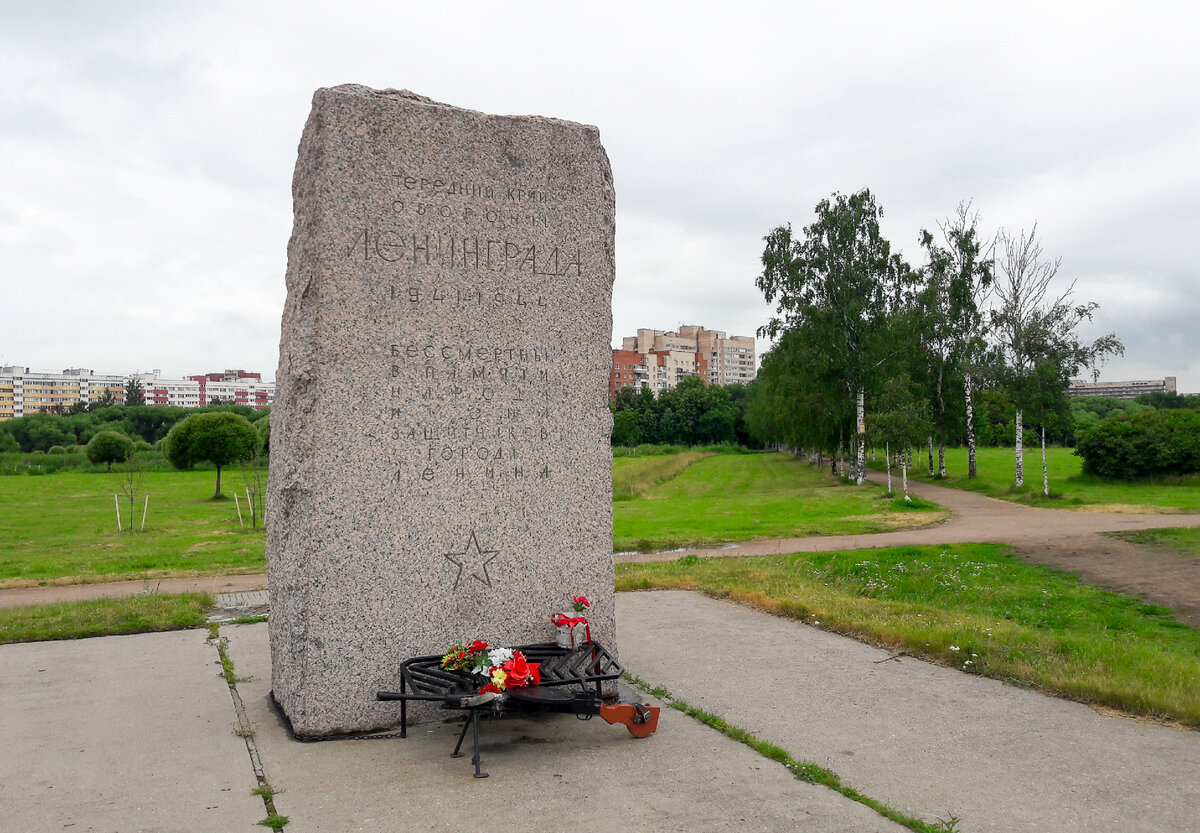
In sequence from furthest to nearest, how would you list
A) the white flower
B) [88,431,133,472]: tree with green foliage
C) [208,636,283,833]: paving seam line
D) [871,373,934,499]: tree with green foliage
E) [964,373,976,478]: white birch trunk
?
1. [88,431,133,472]: tree with green foliage
2. [964,373,976,478]: white birch trunk
3. [871,373,934,499]: tree with green foliage
4. the white flower
5. [208,636,283,833]: paving seam line

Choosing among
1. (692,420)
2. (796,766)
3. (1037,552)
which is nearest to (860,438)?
(1037,552)

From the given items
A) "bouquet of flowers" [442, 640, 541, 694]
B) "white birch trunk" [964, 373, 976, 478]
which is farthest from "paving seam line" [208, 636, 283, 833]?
"white birch trunk" [964, 373, 976, 478]

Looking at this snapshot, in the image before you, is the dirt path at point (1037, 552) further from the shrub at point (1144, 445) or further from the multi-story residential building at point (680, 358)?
the multi-story residential building at point (680, 358)

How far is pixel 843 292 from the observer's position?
3516 centimetres

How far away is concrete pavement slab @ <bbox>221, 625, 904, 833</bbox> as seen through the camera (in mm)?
4059

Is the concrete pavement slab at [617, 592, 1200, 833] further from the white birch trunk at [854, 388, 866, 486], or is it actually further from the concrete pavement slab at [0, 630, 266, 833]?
the white birch trunk at [854, 388, 866, 486]

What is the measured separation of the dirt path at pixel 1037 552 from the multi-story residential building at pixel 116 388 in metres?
174

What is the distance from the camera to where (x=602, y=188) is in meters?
6.30

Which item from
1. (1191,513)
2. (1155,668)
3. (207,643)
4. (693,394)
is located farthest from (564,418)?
(693,394)

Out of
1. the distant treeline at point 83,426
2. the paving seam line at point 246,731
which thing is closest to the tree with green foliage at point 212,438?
the paving seam line at point 246,731

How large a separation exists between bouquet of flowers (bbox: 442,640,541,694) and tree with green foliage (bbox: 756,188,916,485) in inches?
1220

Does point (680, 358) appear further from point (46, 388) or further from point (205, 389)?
point (46, 388)

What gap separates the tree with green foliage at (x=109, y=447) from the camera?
42.4m

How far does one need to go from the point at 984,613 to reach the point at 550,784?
7796mm
